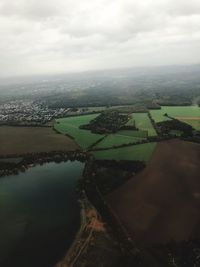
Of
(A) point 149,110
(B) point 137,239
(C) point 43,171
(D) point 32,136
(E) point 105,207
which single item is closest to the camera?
(B) point 137,239

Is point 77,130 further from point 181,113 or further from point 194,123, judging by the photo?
point 181,113

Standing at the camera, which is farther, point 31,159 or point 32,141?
point 32,141

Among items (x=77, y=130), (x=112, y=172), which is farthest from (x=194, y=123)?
(x=112, y=172)

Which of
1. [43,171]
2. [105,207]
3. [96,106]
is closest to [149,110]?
[96,106]

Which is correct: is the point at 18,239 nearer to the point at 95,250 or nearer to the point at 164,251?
the point at 95,250

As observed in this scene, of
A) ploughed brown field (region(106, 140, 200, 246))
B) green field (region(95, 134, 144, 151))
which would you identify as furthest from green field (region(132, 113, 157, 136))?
ploughed brown field (region(106, 140, 200, 246))

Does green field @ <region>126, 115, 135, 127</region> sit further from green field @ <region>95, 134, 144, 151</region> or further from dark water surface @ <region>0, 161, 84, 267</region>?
dark water surface @ <region>0, 161, 84, 267</region>

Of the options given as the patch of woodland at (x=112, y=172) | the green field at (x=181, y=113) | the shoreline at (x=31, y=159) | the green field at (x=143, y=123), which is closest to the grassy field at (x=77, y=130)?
the shoreline at (x=31, y=159)
